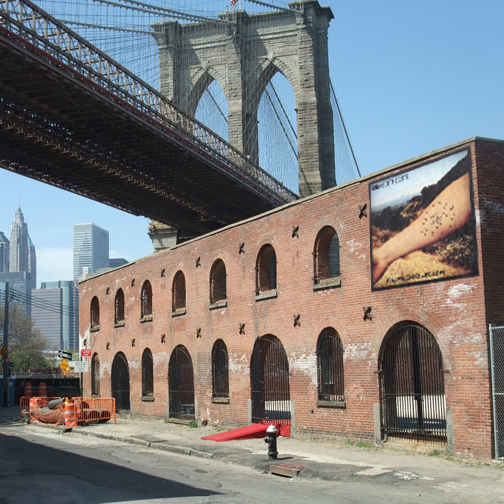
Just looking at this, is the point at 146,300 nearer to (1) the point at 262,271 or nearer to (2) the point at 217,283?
(2) the point at 217,283

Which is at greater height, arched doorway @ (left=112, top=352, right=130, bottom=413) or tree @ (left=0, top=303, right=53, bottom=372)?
tree @ (left=0, top=303, right=53, bottom=372)

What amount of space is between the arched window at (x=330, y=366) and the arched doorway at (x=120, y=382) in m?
13.3

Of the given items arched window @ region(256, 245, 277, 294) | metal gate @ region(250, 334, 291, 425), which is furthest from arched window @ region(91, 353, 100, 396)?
arched window @ region(256, 245, 277, 294)

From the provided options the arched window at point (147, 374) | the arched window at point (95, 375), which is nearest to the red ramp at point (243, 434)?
the arched window at point (147, 374)

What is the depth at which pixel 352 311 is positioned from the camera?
1780cm

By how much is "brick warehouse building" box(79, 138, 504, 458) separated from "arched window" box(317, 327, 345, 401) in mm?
31

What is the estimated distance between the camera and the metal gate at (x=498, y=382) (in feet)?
45.9

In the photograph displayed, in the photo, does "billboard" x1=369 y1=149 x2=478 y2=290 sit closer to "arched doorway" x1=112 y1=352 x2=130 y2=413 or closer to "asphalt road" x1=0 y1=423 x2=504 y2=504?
"asphalt road" x1=0 y1=423 x2=504 y2=504

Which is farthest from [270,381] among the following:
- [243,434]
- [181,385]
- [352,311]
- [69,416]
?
[69,416]

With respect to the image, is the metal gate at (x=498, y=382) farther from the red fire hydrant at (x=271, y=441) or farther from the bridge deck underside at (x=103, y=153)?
the bridge deck underside at (x=103, y=153)

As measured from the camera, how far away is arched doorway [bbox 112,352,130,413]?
30.9m

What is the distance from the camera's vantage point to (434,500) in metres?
11.1

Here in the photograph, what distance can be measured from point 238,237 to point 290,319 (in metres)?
3.72

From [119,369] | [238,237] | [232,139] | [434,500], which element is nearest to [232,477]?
[434,500]
